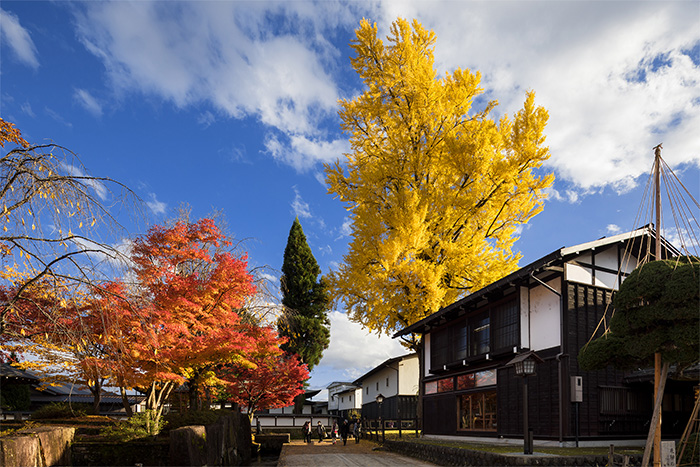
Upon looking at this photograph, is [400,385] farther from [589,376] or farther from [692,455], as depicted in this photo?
[692,455]

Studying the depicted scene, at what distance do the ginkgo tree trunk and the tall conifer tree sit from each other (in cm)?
1532

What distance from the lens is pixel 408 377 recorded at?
124ft

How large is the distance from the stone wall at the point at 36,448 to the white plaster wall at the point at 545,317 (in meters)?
13.4

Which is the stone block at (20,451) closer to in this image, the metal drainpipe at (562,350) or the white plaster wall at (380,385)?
the metal drainpipe at (562,350)

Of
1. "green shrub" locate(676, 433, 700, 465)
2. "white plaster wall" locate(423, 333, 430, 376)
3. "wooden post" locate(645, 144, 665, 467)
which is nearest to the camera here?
"wooden post" locate(645, 144, 665, 467)

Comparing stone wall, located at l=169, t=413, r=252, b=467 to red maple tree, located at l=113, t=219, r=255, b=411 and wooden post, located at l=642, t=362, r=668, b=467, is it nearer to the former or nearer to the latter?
red maple tree, located at l=113, t=219, r=255, b=411

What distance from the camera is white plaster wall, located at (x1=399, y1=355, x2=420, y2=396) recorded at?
122 feet

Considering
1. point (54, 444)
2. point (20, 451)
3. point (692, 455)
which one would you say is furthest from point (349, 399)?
point (20, 451)

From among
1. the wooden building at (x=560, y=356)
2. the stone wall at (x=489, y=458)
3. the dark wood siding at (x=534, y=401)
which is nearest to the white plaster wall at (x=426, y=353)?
the wooden building at (x=560, y=356)

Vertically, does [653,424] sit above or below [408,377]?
above

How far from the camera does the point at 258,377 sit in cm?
2805

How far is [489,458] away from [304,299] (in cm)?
2877

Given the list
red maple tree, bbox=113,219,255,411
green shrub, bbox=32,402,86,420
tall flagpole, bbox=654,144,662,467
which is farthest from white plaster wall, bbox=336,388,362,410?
tall flagpole, bbox=654,144,662,467

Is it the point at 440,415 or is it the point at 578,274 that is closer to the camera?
the point at 578,274
